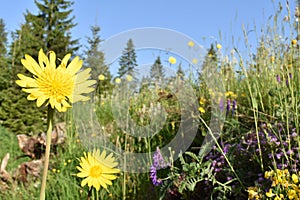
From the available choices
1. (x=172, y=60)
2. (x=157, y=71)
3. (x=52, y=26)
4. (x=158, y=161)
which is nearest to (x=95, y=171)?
(x=158, y=161)

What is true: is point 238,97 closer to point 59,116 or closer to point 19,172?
point 19,172

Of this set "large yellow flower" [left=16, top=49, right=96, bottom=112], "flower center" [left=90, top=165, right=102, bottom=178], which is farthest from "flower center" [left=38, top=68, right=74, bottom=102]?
"flower center" [left=90, top=165, right=102, bottom=178]

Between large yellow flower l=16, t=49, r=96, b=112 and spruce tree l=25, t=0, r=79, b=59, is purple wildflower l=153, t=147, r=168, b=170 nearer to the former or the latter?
large yellow flower l=16, t=49, r=96, b=112

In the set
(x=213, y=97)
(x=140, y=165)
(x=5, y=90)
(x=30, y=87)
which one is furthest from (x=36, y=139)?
(x=5, y=90)

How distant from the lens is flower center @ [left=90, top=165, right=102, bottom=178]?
24.3 inches

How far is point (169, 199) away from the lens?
60.6 inches

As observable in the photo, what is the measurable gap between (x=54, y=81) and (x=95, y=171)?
0.83 feet

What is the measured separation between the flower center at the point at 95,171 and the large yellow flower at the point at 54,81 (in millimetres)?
228

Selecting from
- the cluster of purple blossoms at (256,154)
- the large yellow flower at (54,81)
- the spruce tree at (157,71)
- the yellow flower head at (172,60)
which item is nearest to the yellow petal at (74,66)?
the large yellow flower at (54,81)

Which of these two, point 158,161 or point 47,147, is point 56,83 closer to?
point 47,147

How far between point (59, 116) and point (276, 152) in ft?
9.72

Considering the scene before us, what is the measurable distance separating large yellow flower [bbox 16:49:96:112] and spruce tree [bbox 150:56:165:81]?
164 cm

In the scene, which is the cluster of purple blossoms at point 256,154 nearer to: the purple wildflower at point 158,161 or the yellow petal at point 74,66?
the purple wildflower at point 158,161

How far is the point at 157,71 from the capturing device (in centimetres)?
251
